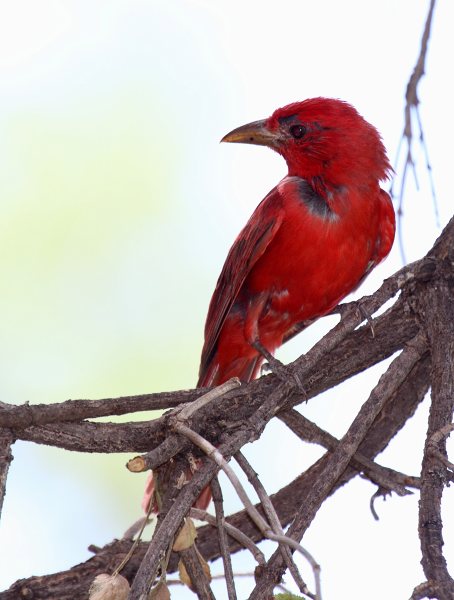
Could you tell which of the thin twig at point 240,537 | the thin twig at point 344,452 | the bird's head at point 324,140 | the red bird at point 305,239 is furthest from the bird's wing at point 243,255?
the thin twig at point 240,537

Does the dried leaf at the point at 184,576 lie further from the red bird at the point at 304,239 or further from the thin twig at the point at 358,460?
the red bird at the point at 304,239

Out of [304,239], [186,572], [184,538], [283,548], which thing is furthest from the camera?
[304,239]

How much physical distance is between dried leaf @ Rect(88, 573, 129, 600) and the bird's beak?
8.68 ft

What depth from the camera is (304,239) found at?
400cm

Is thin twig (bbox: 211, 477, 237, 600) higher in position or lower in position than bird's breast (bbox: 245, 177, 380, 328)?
lower

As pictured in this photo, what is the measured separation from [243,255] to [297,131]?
772mm

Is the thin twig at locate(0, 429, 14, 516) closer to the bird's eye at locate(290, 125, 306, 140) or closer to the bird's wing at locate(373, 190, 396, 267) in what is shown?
the bird's wing at locate(373, 190, 396, 267)

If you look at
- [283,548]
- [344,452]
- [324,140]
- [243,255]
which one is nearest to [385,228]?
[324,140]

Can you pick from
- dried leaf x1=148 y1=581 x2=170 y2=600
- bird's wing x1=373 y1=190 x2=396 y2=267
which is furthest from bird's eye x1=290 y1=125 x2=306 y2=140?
dried leaf x1=148 y1=581 x2=170 y2=600

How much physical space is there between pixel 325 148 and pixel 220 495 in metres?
2.15

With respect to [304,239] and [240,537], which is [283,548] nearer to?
[240,537]

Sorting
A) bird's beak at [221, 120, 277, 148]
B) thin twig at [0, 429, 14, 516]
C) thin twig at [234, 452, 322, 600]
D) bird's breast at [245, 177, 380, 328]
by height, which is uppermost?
bird's beak at [221, 120, 277, 148]

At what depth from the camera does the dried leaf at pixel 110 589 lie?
2.35m

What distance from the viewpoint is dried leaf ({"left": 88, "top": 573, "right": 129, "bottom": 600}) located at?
7.72ft
